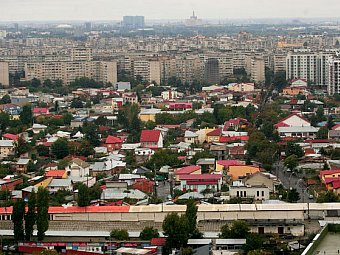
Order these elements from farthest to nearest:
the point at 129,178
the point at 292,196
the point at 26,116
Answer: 1. the point at 26,116
2. the point at 129,178
3. the point at 292,196

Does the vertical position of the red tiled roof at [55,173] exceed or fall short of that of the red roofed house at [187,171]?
it falls short

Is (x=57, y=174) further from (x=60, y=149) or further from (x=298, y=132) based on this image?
(x=298, y=132)

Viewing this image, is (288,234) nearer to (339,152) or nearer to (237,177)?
(237,177)

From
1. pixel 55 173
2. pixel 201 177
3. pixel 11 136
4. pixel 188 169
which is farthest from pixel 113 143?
pixel 201 177

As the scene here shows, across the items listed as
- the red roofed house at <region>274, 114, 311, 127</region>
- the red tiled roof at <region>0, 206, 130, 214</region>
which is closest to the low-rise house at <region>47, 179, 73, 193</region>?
the red tiled roof at <region>0, 206, 130, 214</region>

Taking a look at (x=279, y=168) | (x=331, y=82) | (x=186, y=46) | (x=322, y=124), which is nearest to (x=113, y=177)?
(x=279, y=168)

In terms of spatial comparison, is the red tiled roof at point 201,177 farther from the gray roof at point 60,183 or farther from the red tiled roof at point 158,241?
the red tiled roof at point 158,241

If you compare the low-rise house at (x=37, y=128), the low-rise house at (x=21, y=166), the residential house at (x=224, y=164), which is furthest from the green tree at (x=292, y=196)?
the low-rise house at (x=37, y=128)
